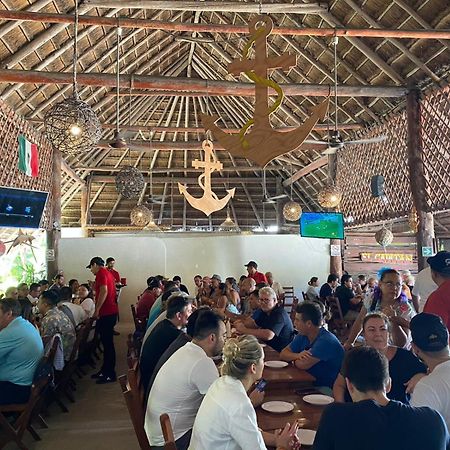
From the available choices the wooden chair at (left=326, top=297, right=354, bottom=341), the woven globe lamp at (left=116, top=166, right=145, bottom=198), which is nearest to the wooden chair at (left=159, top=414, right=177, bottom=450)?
the wooden chair at (left=326, top=297, right=354, bottom=341)

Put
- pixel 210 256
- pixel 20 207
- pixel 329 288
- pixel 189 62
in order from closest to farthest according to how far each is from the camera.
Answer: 1. pixel 20 207
2. pixel 329 288
3. pixel 189 62
4. pixel 210 256

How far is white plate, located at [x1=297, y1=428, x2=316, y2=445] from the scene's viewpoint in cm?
203

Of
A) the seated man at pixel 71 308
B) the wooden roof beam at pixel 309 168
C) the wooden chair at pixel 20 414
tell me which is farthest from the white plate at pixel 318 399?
the wooden roof beam at pixel 309 168

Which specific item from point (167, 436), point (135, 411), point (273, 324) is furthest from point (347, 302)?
point (167, 436)

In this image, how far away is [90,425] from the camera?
431 centimetres

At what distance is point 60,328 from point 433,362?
3.56 metres

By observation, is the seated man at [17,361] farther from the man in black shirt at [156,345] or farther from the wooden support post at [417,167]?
the wooden support post at [417,167]

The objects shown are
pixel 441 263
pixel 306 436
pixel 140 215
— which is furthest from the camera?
pixel 140 215

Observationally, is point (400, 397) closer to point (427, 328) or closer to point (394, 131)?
point (427, 328)

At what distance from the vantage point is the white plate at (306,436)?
80.0 inches

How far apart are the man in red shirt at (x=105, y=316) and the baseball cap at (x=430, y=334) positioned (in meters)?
4.30

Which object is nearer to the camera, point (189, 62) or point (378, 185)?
point (378, 185)

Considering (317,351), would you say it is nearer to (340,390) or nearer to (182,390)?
(340,390)

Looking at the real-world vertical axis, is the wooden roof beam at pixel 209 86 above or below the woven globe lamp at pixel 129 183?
above
